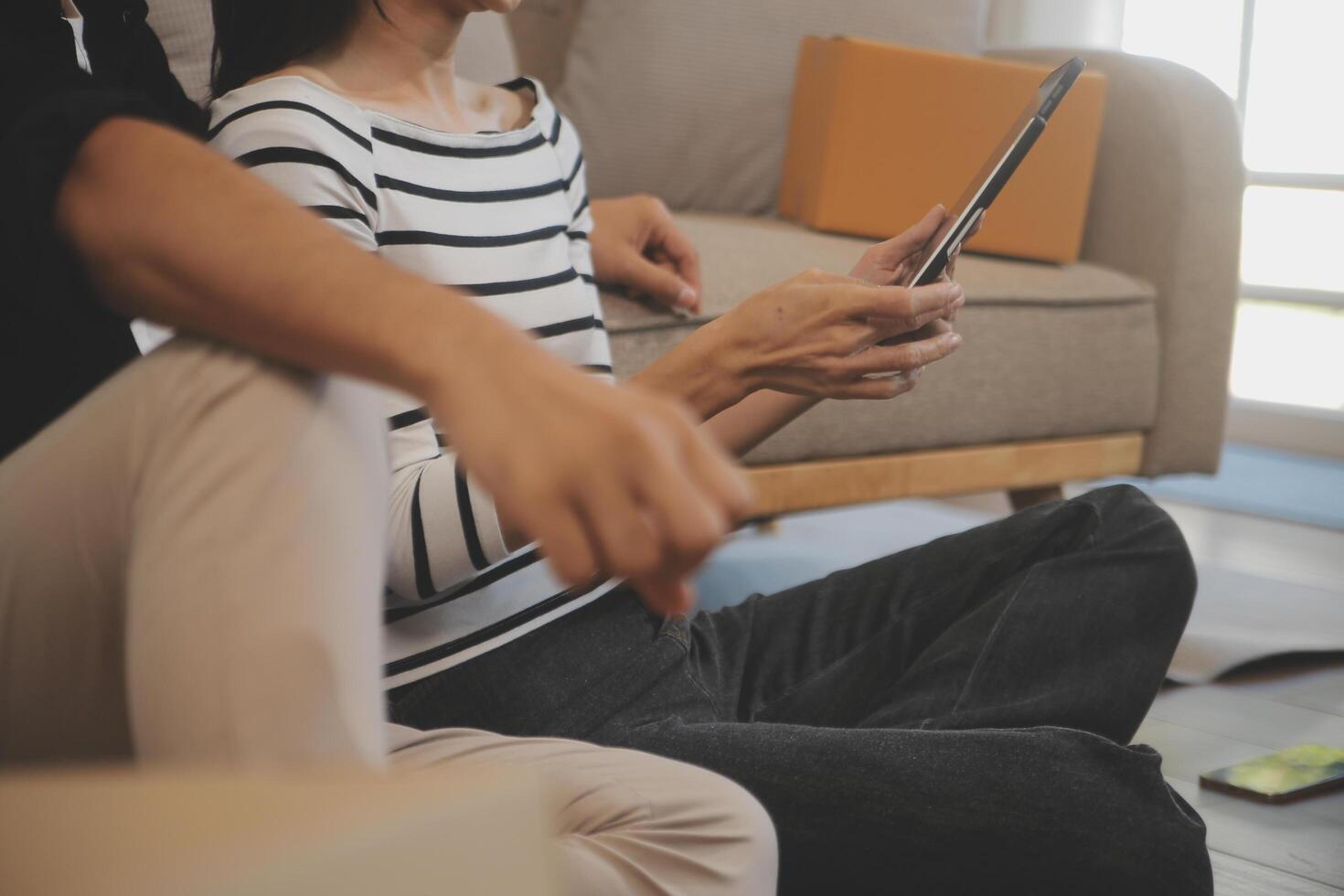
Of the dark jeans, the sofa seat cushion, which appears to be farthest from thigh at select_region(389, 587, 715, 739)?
the sofa seat cushion

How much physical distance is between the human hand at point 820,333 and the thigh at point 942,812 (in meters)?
0.22

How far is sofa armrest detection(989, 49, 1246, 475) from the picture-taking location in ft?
6.29

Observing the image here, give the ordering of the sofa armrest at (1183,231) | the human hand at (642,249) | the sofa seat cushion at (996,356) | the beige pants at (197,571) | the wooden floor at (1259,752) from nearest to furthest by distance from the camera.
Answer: the beige pants at (197,571) < the wooden floor at (1259,752) < the human hand at (642,249) < the sofa seat cushion at (996,356) < the sofa armrest at (1183,231)

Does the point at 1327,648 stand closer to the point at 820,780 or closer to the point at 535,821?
the point at 820,780

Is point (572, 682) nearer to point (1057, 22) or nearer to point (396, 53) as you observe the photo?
point (396, 53)

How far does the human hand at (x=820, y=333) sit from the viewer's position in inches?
32.1

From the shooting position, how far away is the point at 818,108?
6.34ft

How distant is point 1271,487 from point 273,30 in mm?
2367

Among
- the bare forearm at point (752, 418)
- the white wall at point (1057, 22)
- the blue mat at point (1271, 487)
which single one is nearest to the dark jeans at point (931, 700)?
the bare forearm at point (752, 418)

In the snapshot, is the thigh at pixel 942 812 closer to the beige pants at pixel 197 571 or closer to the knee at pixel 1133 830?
the knee at pixel 1133 830

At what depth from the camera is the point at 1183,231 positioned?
1912mm

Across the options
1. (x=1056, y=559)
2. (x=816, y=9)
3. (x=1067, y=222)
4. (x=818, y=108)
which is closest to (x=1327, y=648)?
(x=1067, y=222)

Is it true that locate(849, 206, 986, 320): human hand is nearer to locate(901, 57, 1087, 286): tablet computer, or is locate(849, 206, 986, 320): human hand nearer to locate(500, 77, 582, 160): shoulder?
locate(901, 57, 1087, 286): tablet computer

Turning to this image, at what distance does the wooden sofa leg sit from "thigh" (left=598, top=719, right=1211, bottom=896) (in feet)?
3.71
